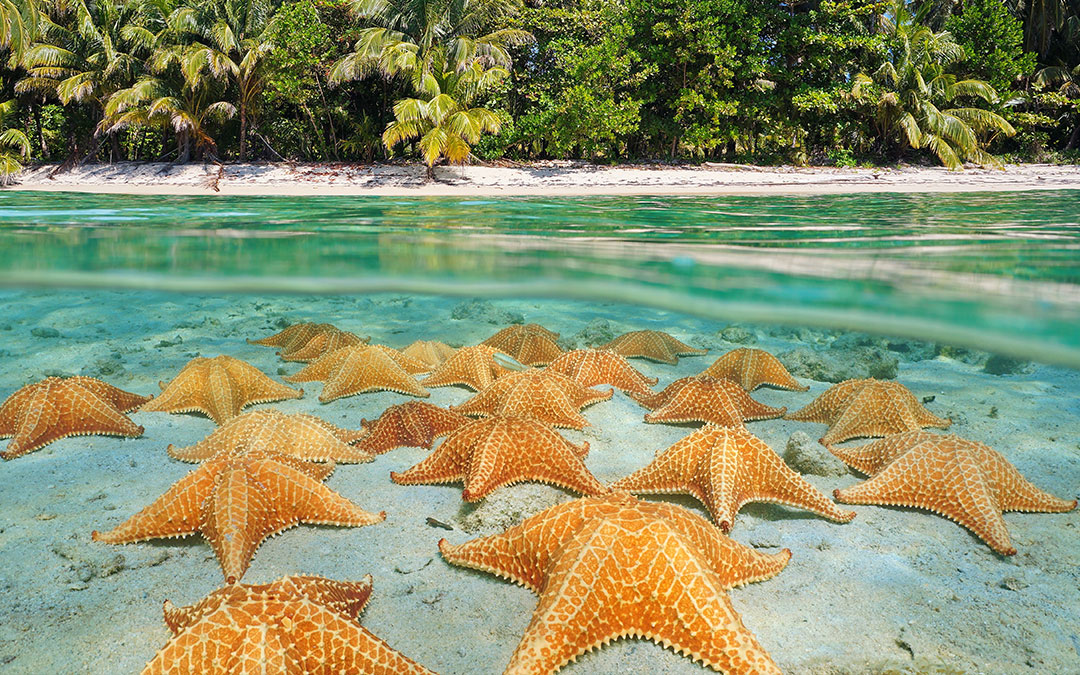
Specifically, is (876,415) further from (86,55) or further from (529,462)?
(86,55)

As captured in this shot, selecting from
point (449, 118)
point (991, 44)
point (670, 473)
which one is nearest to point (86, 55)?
point (449, 118)

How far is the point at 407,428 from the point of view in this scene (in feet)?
12.8

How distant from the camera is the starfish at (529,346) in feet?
19.0

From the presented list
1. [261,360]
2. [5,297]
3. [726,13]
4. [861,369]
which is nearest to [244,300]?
[5,297]

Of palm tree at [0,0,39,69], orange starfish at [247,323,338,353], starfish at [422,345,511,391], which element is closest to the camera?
starfish at [422,345,511,391]

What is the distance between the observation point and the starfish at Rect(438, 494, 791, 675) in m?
Result: 2.04

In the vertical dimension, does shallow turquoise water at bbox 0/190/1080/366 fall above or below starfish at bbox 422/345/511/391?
above

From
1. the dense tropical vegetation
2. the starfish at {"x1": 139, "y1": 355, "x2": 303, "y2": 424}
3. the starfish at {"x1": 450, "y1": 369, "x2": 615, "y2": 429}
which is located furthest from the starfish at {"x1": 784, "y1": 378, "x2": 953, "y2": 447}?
the dense tropical vegetation

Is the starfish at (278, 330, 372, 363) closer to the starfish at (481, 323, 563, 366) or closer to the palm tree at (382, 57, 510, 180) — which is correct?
the starfish at (481, 323, 563, 366)

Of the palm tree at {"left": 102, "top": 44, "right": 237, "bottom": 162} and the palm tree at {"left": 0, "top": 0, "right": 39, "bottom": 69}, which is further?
the palm tree at {"left": 102, "top": 44, "right": 237, "bottom": 162}

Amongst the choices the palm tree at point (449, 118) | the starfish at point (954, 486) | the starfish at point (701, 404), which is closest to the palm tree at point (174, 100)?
the palm tree at point (449, 118)

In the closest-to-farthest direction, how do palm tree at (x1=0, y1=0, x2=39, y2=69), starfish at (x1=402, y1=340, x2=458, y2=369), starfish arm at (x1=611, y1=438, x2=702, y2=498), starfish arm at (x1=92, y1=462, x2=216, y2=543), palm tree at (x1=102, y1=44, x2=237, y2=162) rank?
starfish arm at (x1=92, y1=462, x2=216, y2=543) → starfish arm at (x1=611, y1=438, x2=702, y2=498) → starfish at (x1=402, y1=340, x2=458, y2=369) → palm tree at (x1=0, y1=0, x2=39, y2=69) → palm tree at (x1=102, y1=44, x2=237, y2=162)

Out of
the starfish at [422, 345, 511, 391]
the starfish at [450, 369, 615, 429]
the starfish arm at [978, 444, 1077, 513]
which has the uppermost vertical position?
the starfish arm at [978, 444, 1077, 513]

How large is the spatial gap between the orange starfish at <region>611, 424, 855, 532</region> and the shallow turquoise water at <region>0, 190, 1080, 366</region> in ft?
10.7
